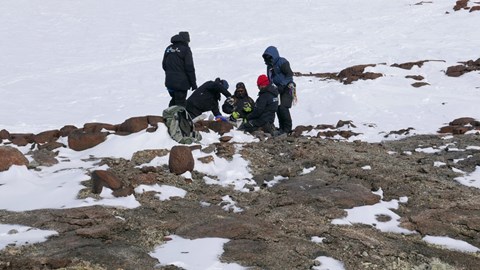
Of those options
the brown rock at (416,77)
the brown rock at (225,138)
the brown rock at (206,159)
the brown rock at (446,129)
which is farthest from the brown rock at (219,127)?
the brown rock at (416,77)

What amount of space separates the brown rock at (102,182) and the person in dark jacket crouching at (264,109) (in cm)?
482

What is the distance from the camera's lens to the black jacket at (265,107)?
9648 mm

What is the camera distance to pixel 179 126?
7.46 m

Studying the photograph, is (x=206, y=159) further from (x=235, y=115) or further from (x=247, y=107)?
(x=247, y=107)

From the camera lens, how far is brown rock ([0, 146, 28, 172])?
579cm

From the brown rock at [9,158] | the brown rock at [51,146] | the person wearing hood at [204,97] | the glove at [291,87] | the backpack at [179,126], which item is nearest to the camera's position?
the brown rock at [9,158]

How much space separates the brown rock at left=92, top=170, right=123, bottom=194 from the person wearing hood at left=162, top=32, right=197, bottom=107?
388 cm

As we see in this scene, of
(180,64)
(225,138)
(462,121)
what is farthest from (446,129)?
(180,64)

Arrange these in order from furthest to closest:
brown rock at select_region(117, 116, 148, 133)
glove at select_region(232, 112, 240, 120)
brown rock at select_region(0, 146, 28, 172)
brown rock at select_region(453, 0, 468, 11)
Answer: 1. brown rock at select_region(453, 0, 468, 11)
2. glove at select_region(232, 112, 240, 120)
3. brown rock at select_region(117, 116, 148, 133)
4. brown rock at select_region(0, 146, 28, 172)

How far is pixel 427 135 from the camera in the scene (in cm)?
974

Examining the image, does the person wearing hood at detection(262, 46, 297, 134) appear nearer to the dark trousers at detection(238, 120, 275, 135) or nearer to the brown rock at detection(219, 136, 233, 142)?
the dark trousers at detection(238, 120, 275, 135)

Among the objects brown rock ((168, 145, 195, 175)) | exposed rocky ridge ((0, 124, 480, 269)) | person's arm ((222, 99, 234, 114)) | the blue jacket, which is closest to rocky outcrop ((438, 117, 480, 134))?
exposed rocky ridge ((0, 124, 480, 269))

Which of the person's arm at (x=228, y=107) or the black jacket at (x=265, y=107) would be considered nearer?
the black jacket at (x=265, y=107)

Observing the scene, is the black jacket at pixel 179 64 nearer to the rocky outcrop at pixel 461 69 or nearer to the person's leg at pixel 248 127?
the person's leg at pixel 248 127
